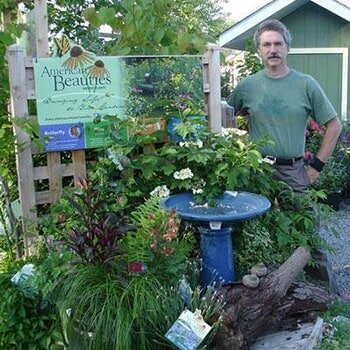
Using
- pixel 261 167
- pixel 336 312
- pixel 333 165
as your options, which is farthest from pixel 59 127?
pixel 333 165

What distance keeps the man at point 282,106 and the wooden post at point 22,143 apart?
62.9 inches

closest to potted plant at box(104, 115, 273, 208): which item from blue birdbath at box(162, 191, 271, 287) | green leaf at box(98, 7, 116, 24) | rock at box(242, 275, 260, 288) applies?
blue birdbath at box(162, 191, 271, 287)

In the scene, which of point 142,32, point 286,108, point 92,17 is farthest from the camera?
point 92,17

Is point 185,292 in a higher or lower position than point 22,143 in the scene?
lower

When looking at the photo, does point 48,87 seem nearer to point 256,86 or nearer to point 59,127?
point 59,127

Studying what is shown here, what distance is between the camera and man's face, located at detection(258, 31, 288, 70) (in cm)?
389

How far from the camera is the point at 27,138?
139 inches

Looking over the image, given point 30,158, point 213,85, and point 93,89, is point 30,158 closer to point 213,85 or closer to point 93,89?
point 93,89

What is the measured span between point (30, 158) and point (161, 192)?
0.93 meters

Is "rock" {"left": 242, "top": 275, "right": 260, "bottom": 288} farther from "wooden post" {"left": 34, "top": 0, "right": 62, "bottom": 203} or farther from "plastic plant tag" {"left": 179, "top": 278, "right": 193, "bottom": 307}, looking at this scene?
"wooden post" {"left": 34, "top": 0, "right": 62, "bottom": 203}

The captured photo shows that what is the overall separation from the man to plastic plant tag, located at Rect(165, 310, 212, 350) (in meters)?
1.67

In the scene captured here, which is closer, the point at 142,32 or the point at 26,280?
the point at 26,280

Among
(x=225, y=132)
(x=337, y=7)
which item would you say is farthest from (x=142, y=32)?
(x=337, y=7)

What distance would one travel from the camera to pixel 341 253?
18.4ft
